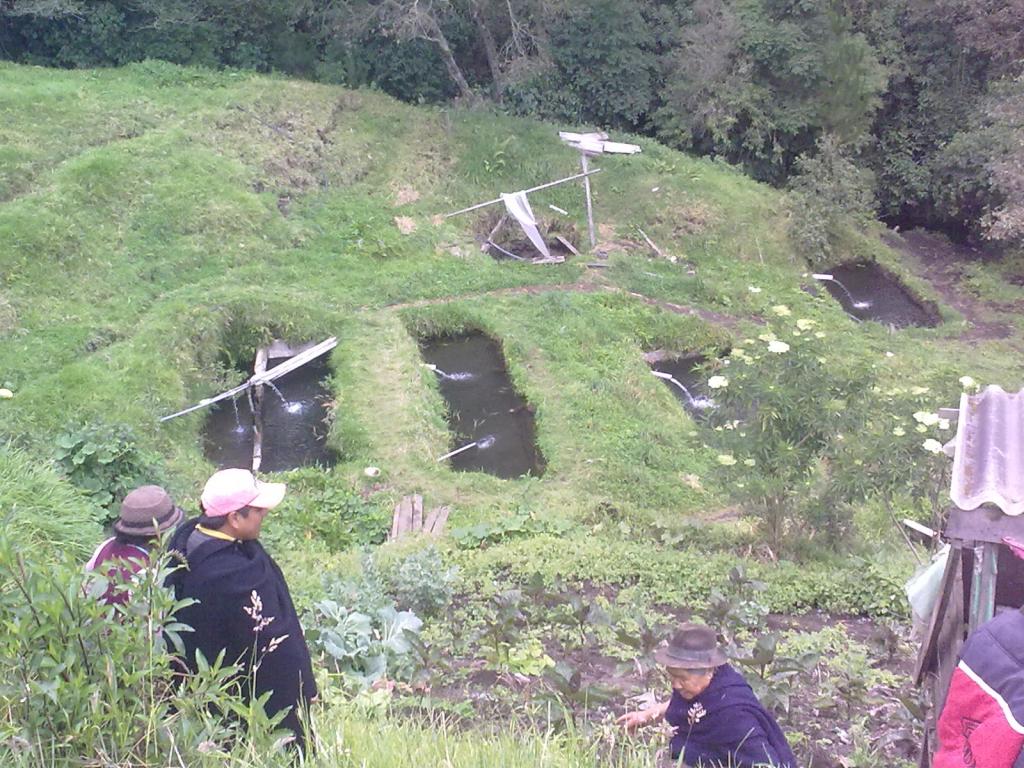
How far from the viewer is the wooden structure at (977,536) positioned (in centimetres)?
353

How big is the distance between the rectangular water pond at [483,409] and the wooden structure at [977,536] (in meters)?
6.46

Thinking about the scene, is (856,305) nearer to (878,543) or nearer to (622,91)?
(622,91)

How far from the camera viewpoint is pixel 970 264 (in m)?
17.0

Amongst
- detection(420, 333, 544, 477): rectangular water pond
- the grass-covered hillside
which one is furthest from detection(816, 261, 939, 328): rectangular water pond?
detection(420, 333, 544, 477): rectangular water pond

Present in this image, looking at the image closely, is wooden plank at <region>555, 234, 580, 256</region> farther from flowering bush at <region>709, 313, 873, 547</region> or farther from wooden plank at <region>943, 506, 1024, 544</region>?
wooden plank at <region>943, 506, 1024, 544</region>

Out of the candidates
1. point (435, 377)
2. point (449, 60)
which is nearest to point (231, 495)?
point (435, 377)

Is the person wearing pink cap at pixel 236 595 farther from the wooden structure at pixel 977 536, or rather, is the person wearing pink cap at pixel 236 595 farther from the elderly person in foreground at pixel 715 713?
the wooden structure at pixel 977 536

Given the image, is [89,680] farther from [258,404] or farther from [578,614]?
[258,404]

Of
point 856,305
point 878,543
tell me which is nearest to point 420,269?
point 856,305

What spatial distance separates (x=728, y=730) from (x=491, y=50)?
17.8 metres

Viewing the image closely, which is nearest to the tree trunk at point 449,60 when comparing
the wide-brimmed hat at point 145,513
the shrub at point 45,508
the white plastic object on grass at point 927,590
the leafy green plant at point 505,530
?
the leafy green plant at point 505,530

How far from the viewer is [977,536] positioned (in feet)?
11.6

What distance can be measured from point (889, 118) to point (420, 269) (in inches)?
454

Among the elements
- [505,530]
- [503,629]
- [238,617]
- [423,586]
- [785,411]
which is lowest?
[505,530]
